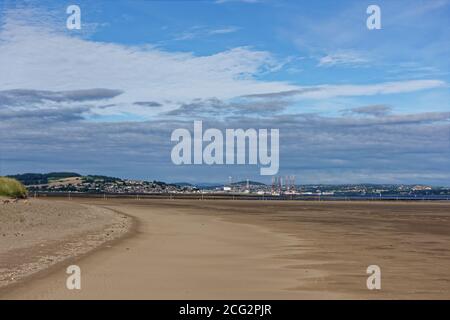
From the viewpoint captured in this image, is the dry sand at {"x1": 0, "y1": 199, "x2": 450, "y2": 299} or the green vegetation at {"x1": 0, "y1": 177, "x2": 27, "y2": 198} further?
the green vegetation at {"x1": 0, "y1": 177, "x2": 27, "y2": 198}

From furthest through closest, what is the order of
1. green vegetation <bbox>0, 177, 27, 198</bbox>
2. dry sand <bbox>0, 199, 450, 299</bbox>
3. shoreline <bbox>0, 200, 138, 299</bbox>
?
green vegetation <bbox>0, 177, 27, 198</bbox>, shoreline <bbox>0, 200, 138, 299</bbox>, dry sand <bbox>0, 199, 450, 299</bbox>

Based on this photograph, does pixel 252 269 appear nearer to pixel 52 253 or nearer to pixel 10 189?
pixel 52 253

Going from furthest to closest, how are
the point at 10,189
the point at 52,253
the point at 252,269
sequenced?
the point at 10,189
the point at 52,253
the point at 252,269

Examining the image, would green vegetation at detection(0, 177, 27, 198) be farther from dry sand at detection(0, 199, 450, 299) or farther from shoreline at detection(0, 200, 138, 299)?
dry sand at detection(0, 199, 450, 299)

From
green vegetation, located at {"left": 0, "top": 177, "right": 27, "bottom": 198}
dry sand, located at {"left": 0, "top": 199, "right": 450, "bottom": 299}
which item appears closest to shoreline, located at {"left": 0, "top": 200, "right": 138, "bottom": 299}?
dry sand, located at {"left": 0, "top": 199, "right": 450, "bottom": 299}

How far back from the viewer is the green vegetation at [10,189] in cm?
6958

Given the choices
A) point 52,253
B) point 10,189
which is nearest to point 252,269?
point 52,253

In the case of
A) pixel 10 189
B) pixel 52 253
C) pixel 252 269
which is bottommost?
pixel 252 269

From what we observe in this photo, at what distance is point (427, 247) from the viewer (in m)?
23.9

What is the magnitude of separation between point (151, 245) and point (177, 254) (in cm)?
330

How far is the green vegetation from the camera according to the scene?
228ft

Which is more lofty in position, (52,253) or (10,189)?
(10,189)

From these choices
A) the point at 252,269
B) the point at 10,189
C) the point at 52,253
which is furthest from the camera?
the point at 10,189

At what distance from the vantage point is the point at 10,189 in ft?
234
